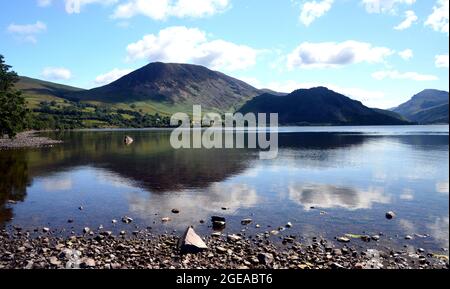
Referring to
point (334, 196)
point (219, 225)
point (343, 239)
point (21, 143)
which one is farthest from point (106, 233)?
point (21, 143)

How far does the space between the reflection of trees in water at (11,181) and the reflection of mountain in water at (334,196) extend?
32.6m

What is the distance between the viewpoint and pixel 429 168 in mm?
67875

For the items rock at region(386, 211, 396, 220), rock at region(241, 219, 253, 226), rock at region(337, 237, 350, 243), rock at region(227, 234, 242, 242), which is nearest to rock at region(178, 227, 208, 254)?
rock at region(227, 234, 242, 242)

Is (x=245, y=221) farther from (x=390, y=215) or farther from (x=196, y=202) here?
(x=390, y=215)

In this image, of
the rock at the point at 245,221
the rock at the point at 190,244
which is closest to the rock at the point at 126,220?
the rock at the point at 190,244

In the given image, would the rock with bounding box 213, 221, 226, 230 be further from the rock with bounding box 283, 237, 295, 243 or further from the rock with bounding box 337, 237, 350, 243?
the rock with bounding box 337, 237, 350, 243

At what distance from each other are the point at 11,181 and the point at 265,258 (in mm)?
48505

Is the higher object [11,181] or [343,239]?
[11,181]

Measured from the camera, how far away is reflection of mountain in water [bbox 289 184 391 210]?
39812 mm

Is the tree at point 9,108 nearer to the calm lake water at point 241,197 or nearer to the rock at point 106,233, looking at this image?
the calm lake water at point 241,197

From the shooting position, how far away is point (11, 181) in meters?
54.6

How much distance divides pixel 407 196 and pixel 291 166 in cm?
3079

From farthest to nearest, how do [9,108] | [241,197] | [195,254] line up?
[9,108]
[241,197]
[195,254]

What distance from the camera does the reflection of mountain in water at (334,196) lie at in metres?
39.8
